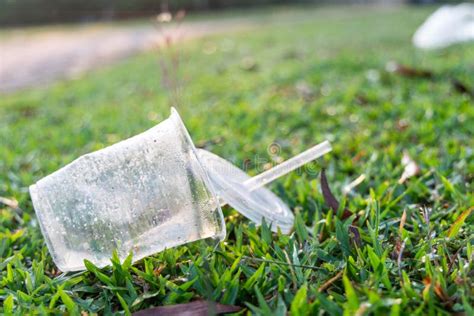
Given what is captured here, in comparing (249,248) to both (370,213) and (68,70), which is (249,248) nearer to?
(370,213)

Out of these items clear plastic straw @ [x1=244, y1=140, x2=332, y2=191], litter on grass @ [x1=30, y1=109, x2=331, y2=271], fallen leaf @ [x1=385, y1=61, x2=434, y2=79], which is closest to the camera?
litter on grass @ [x1=30, y1=109, x2=331, y2=271]

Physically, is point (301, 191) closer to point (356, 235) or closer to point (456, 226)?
point (356, 235)

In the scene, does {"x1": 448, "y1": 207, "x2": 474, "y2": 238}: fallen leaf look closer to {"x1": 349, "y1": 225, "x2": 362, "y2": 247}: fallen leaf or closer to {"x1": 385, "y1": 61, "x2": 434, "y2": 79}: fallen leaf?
{"x1": 349, "y1": 225, "x2": 362, "y2": 247}: fallen leaf

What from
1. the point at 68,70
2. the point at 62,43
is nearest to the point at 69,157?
the point at 68,70

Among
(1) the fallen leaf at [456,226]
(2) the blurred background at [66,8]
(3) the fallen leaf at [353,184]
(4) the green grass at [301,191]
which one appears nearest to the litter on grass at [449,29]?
(4) the green grass at [301,191]

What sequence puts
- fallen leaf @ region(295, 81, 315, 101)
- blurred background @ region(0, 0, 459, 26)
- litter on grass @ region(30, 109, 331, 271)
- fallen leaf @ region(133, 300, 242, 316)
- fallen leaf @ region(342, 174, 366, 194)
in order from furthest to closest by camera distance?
blurred background @ region(0, 0, 459, 26), fallen leaf @ region(295, 81, 315, 101), fallen leaf @ region(342, 174, 366, 194), litter on grass @ region(30, 109, 331, 271), fallen leaf @ region(133, 300, 242, 316)

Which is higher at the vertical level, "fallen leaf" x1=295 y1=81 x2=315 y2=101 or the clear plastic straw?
the clear plastic straw

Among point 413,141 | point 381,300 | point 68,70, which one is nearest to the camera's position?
point 381,300

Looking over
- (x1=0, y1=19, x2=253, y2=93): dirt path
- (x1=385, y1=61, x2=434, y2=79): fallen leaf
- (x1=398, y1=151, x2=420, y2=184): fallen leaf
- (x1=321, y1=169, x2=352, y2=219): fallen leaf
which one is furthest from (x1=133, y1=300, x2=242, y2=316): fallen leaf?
(x1=0, y1=19, x2=253, y2=93): dirt path
